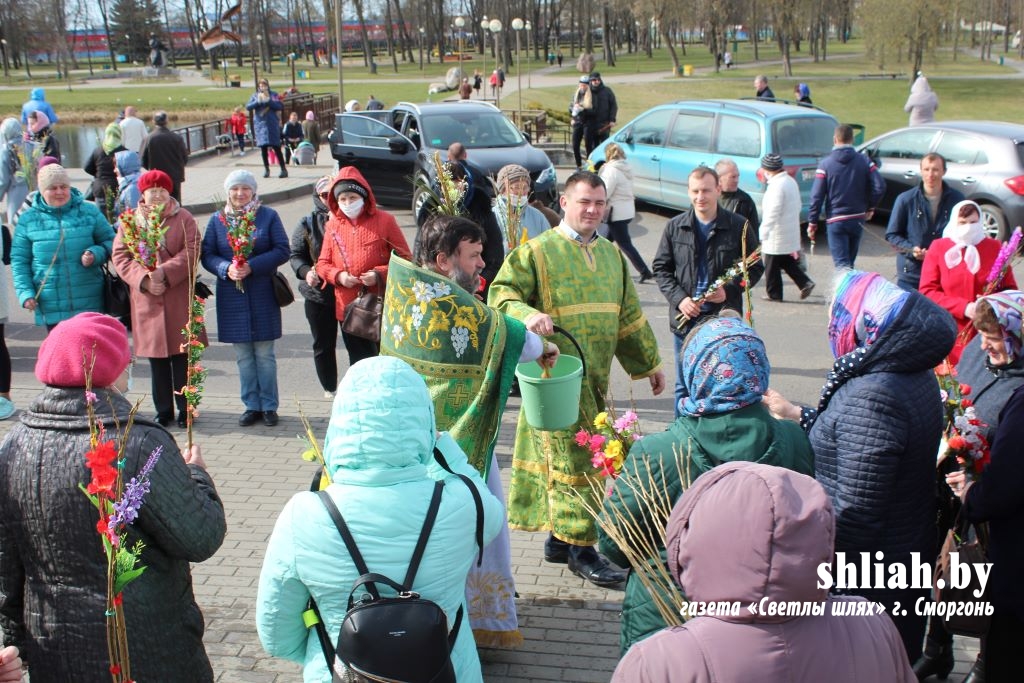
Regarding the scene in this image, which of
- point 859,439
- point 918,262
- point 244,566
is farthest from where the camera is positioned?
point 918,262

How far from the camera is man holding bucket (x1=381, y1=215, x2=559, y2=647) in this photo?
4211 millimetres

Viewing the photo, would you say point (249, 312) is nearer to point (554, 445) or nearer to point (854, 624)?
point (554, 445)

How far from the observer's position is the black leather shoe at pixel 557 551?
5.49 metres

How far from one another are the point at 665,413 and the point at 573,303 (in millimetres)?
3130

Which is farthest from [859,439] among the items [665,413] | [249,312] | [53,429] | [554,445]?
[249,312]

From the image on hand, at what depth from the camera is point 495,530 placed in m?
3.04

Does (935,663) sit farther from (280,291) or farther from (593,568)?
(280,291)

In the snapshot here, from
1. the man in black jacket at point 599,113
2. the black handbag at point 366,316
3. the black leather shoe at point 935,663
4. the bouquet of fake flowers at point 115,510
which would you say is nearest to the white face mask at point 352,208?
the black handbag at point 366,316

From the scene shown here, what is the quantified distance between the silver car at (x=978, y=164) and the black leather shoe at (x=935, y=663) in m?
10.2

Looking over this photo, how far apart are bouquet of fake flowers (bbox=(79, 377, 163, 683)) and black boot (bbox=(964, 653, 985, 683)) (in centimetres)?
316

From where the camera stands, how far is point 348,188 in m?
6.89

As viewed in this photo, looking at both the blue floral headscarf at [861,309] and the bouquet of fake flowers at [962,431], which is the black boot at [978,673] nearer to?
the bouquet of fake flowers at [962,431]

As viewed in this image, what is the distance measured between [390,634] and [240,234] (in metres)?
5.08

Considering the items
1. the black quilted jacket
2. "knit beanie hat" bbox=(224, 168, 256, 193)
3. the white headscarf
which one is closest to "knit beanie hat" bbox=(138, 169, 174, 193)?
"knit beanie hat" bbox=(224, 168, 256, 193)
